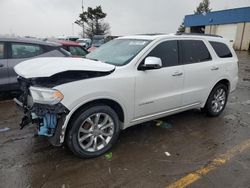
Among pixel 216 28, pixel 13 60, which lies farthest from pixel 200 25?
pixel 13 60

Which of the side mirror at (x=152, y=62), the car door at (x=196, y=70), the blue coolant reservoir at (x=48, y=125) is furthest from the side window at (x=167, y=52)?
the blue coolant reservoir at (x=48, y=125)

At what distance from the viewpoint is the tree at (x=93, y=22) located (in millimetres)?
52000

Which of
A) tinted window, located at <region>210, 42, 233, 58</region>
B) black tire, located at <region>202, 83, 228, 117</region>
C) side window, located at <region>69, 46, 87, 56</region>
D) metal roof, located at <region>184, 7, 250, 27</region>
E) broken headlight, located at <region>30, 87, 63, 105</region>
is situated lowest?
black tire, located at <region>202, 83, 228, 117</region>

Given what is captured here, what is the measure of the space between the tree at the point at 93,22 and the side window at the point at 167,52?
48842 millimetres

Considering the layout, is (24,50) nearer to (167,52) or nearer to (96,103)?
(96,103)

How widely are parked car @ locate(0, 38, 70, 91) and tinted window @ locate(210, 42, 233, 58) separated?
13.3ft

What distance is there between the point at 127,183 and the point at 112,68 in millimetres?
1571

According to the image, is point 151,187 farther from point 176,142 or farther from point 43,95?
point 43,95

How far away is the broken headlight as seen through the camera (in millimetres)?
3096

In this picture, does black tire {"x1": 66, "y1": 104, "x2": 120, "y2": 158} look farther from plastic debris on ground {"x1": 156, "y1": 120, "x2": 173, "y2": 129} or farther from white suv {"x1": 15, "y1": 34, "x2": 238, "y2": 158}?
plastic debris on ground {"x1": 156, "y1": 120, "x2": 173, "y2": 129}

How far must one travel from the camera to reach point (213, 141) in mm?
4262

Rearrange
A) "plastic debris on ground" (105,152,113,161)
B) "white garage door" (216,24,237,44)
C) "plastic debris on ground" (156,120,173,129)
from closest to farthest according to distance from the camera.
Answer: "plastic debris on ground" (105,152,113,161)
"plastic debris on ground" (156,120,173,129)
"white garage door" (216,24,237,44)

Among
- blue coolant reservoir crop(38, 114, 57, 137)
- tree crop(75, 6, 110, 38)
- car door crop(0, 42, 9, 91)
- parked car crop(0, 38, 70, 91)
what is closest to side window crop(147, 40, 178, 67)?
blue coolant reservoir crop(38, 114, 57, 137)

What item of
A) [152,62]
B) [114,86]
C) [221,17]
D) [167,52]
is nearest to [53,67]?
[114,86]
